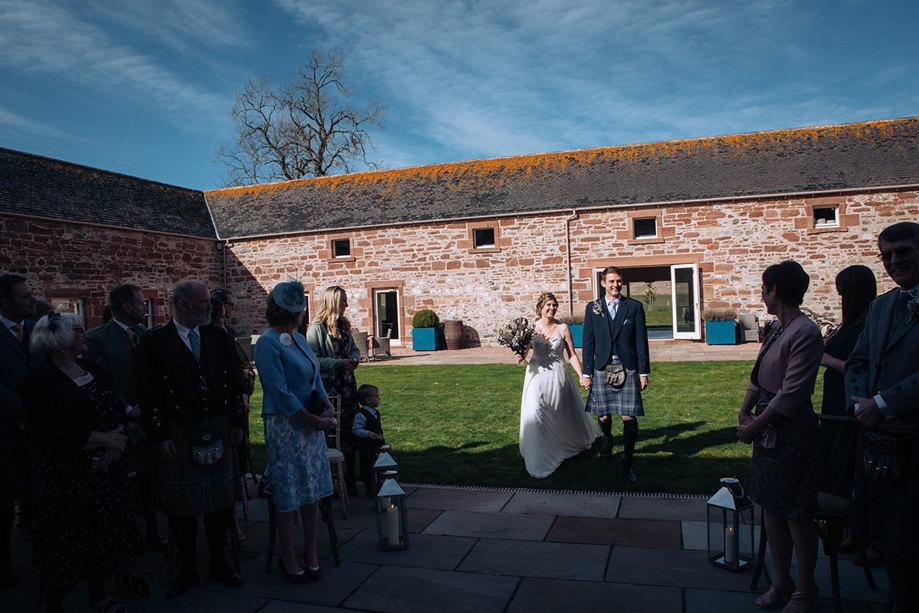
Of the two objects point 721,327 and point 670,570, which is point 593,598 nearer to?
point 670,570

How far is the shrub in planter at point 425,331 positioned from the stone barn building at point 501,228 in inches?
35.0

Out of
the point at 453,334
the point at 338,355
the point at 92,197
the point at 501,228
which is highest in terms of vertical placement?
the point at 92,197

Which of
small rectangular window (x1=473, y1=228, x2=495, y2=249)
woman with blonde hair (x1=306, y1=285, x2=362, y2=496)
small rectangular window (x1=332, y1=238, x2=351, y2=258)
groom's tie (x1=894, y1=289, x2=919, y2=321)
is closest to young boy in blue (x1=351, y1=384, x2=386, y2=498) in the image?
woman with blonde hair (x1=306, y1=285, x2=362, y2=496)

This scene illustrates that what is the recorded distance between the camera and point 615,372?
581 cm

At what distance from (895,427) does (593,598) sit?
174 cm

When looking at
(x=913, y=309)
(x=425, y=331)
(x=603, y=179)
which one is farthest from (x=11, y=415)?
(x=603, y=179)

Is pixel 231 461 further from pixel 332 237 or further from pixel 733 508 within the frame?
pixel 332 237

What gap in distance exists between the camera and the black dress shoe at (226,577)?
3734mm

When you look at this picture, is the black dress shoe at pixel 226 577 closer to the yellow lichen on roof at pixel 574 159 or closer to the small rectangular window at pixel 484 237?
the small rectangular window at pixel 484 237

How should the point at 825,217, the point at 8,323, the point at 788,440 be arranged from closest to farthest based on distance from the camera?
1. the point at 788,440
2. the point at 8,323
3. the point at 825,217

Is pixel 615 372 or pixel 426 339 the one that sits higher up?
pixel 615 372

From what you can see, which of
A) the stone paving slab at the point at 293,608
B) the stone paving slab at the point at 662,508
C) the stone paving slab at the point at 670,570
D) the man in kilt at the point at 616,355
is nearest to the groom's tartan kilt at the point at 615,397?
the man in kilt at the point at 616,355

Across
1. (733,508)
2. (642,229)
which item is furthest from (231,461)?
(642,229)

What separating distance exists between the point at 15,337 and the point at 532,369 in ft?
14.2
